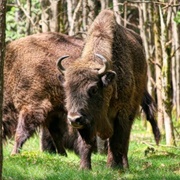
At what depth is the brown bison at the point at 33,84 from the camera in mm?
12570

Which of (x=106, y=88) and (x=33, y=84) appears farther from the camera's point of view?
(x=33, y=84)

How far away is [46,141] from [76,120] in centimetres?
516

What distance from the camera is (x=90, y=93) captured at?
9.35 metres

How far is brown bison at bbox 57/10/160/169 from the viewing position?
9258 mm

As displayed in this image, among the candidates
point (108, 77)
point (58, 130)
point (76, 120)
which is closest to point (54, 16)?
point (58, 130)

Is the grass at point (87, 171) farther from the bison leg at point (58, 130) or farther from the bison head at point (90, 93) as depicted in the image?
the bison leg at point (58, 130)

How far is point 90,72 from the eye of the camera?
30.9 feet

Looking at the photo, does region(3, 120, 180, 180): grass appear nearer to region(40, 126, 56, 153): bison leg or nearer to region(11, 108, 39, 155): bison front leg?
region(11, 108, 39, 155): bison front leg

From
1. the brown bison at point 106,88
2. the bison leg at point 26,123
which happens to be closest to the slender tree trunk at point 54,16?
the bison leg at point 26,123

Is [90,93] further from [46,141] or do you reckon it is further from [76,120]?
[46,141]

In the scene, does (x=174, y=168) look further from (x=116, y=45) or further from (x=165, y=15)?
(x=165, y=15)

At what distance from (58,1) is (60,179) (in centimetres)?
740

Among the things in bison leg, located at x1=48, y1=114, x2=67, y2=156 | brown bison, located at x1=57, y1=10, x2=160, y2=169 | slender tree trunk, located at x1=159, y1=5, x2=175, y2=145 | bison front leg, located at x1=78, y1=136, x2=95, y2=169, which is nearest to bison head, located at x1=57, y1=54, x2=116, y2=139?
brown bison, located at x1=57, y1=10, x2=160, y2=169

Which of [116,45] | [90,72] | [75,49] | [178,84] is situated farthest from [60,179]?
[178,84]
